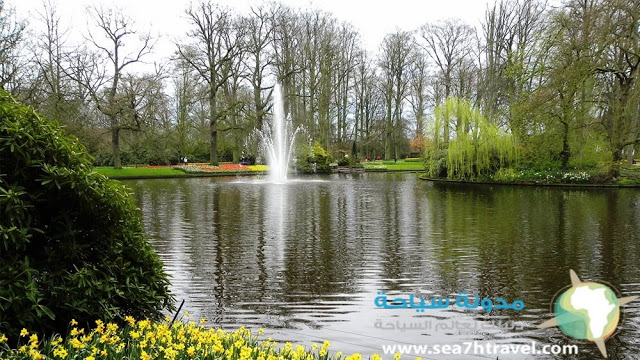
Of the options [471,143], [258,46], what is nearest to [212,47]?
[258,46]

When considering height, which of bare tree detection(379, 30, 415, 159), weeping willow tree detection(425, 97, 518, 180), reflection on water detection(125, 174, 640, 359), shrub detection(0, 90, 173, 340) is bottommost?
reflection on water detection(125, 174, 640, 359)

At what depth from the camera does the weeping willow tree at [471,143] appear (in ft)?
82.6

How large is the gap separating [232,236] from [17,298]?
6329 mm

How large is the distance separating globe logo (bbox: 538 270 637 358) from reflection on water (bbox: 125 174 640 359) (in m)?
0.12

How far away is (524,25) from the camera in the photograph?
35969 millimetres

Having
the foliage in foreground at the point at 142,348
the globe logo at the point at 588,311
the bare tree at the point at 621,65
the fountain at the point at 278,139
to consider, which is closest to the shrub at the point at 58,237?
the foliage in foreground at the point at 142,348

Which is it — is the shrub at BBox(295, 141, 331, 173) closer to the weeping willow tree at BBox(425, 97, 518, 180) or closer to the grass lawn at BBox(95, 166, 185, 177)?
the grass lawn at BBox(95, 166, 185, 177)

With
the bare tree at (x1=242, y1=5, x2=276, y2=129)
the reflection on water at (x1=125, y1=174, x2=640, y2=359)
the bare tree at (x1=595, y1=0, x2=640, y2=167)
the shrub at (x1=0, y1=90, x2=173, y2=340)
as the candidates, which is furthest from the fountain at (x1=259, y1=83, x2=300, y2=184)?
the shrub at (x1=0, y1=90, x2=173, y2=340)

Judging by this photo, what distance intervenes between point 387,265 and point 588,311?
2636 millimetres

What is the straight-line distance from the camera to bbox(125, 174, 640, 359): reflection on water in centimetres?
428

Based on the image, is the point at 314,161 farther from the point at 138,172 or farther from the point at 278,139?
the point at 138,172

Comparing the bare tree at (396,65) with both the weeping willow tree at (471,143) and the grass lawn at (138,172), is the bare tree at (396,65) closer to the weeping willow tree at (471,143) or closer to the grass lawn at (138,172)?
the weeping willow tree at (471,143)

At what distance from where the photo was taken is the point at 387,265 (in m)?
6.70

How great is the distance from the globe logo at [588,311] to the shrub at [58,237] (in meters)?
3.78
